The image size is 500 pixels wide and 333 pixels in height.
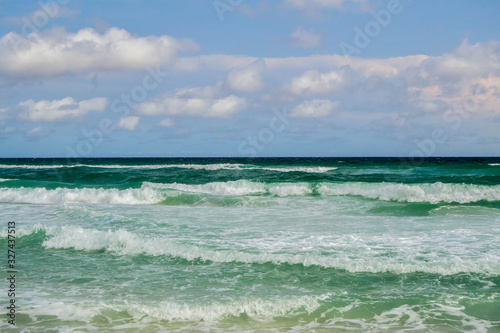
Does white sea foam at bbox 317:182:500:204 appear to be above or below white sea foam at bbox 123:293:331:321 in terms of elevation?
above

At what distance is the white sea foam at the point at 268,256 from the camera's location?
731 cm

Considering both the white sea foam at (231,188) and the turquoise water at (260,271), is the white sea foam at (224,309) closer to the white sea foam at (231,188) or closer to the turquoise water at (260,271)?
the turquoise water at (260,271)

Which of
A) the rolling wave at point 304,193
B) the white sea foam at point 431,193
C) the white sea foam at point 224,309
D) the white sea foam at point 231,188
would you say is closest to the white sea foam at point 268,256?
the white sea foam at point 224,309

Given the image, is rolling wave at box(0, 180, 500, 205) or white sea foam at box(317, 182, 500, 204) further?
rolling wave at box(0, 180, 500, 205)

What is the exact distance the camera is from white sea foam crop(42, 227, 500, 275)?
7309 mm

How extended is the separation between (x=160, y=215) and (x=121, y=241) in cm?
466

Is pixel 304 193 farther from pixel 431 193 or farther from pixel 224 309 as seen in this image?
pixel 224 309

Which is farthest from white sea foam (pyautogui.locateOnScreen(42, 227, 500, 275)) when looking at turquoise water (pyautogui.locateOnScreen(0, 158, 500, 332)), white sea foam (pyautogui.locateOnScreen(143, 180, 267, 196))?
white sea foam (pyautogui.locateOnScreen(143, 180, 267, 196))

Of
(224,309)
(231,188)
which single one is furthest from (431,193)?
(224,309)

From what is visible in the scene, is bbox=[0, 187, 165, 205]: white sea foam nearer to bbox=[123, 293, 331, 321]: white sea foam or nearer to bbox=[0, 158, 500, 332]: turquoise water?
bbox=[0, 158, 500, 332]: turquoise water

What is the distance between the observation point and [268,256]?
8.05 m

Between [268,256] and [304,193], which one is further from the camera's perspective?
[304,193]

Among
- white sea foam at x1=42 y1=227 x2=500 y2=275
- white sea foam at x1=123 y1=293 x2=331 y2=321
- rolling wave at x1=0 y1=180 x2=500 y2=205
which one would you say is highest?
rolling wave at x1=0 y1=180 x2=500 y2=205

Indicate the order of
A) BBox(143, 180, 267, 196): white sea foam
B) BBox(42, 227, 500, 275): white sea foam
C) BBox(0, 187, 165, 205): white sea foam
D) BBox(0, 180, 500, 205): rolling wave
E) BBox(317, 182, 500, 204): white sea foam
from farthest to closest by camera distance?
1. BBox(143, 180, 267, 196): white sea foam
2. BBox(0, 187, 165, 205): white sea foam
3. BBox(0, 180, 500, 205): rolling wave
4. BBox(317, 182, 500, 204): white sea foam
5. BBox(42, 227, 500, 275): white sea foam
